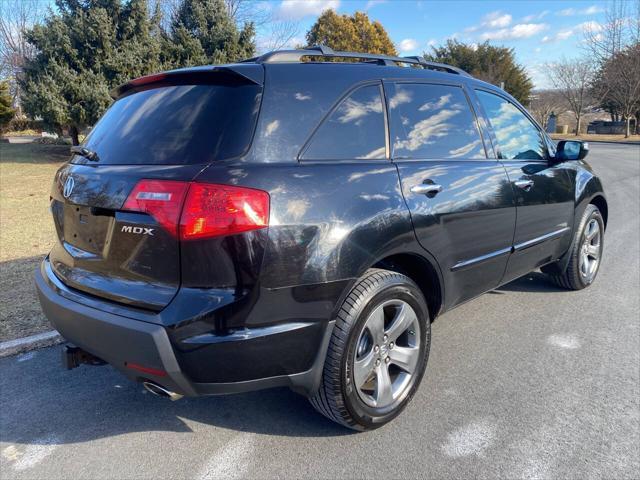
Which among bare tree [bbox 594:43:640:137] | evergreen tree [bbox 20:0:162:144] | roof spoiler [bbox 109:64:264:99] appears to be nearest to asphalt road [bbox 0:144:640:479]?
roof spoiler [bbox 109:64:264:99]

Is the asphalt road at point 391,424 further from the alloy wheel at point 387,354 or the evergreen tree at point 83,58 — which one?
the evergreen tree at point 83,58

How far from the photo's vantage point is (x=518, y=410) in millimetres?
2838

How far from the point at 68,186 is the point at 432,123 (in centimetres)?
213

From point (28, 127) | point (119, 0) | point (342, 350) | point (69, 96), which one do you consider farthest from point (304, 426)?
point (28, 127)

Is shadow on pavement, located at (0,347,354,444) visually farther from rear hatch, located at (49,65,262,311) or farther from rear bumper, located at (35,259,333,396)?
rear hatch, located at (49,65,262,311)

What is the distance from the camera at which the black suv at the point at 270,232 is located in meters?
2.08

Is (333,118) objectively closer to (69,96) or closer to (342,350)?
(342,350)

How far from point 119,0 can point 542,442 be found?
685 inches

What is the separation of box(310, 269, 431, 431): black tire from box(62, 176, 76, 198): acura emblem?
1530 mm

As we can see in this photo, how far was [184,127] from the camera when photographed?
7.64 ft

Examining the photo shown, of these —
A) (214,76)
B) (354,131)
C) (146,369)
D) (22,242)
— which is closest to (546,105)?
→ (22,242)

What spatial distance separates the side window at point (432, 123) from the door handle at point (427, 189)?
0.19m

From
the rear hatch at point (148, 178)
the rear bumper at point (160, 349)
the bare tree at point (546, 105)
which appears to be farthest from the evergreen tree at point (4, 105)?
the bare tree at point (546, 105)

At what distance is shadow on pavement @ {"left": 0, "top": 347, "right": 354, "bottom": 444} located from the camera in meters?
2.71
